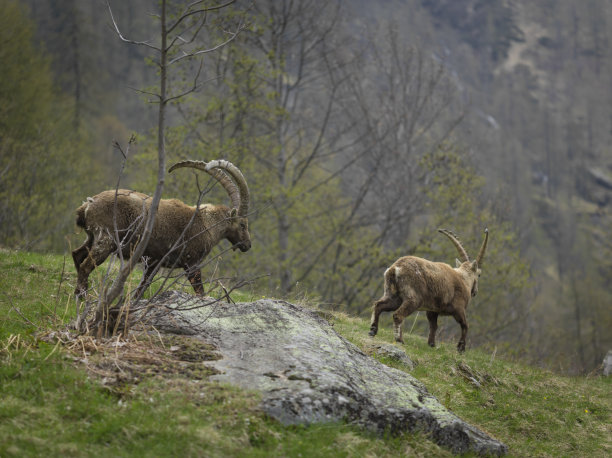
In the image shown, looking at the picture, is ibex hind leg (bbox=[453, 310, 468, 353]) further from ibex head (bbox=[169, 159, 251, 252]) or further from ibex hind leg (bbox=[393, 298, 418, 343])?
ibex head (bbox=[169, 159, 251, 252])

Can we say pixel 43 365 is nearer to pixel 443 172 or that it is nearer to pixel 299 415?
pixel 299 415

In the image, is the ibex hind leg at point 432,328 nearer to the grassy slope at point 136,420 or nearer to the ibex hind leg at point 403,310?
the ibex hind leg at point 403,310

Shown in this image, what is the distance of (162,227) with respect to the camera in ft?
28.8

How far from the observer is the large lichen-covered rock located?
5105 mm

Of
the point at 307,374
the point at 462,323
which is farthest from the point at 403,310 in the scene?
the point at 307,374

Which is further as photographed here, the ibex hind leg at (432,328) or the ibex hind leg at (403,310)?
the ibex hind leg at (432,328)

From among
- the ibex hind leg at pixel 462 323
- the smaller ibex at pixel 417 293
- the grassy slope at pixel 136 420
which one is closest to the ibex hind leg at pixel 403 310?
the smaller ibex at pixel 417 293

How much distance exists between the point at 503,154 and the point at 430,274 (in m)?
78.2

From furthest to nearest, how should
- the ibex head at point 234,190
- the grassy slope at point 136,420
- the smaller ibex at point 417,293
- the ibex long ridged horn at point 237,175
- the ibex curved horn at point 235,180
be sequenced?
the smaller ibex at point 417,293, the ibex curved horn at point 235,180, the ibex head at point 234,190, the ibex long ridged horn at point 237,175, the grassy slope at point 136,420

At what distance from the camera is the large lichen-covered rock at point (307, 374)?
5105 millimetres

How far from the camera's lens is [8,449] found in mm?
3852

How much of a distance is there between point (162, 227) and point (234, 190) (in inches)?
60.6

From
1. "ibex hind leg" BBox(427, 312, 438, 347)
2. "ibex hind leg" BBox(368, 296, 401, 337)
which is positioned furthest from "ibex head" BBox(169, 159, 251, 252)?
"ibex hind leg" BBox(427, 312, 438, 347)

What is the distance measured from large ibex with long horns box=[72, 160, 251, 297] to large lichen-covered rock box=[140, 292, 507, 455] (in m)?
0.91
